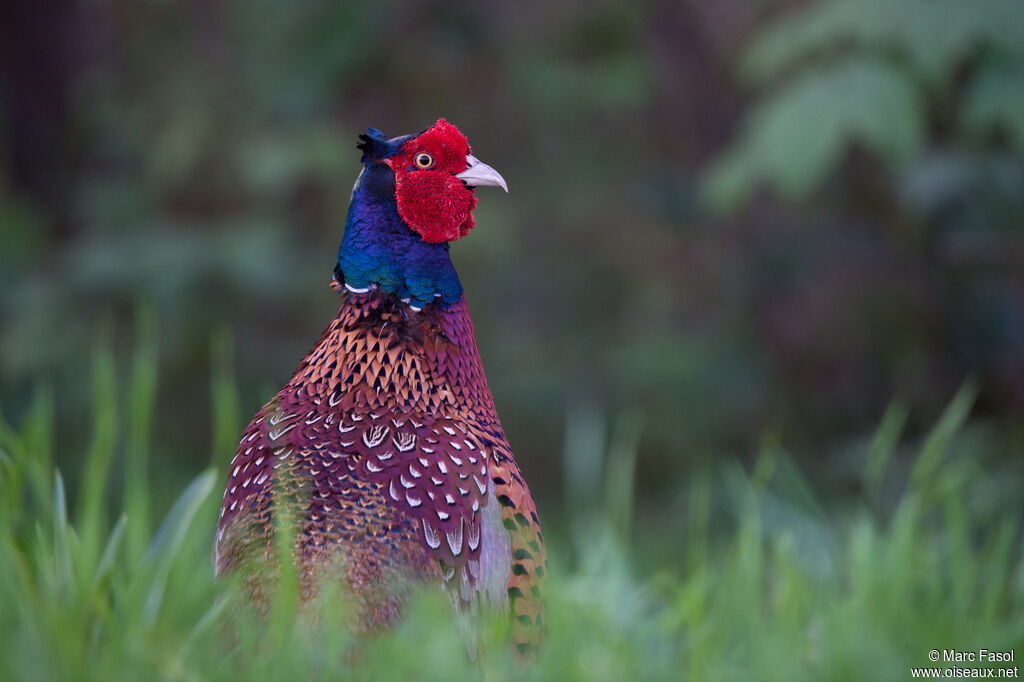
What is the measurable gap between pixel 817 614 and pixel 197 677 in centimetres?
157

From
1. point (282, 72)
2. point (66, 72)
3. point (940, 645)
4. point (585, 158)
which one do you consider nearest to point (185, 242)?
point (282, 72)

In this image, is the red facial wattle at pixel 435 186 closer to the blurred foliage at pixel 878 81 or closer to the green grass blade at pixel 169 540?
the green grass blade at pixel 169 540

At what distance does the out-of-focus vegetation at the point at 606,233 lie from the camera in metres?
3.89

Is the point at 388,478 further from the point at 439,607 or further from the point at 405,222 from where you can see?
the point at 405,222

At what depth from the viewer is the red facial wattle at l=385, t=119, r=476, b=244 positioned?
1.92 m

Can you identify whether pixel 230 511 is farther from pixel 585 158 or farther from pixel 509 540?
pixel 585 158

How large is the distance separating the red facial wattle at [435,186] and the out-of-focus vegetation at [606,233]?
4.99 ft

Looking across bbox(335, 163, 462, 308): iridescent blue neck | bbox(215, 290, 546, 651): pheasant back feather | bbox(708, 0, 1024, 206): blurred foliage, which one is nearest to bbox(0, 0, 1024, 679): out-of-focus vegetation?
bbox(708, 0, 1024, 206): blurred foliage

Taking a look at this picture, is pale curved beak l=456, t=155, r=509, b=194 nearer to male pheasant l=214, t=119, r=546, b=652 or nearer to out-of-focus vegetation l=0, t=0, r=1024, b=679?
male pheasant l=214, t=119, r=546, b=652

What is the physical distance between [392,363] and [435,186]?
35 centimetres

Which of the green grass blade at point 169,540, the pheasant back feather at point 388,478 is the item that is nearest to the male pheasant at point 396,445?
the pheasant back feather at point 388,478

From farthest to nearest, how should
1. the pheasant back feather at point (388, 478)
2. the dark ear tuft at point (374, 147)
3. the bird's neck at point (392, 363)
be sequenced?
1. the dark ear tuft at point (374, 147)
2. the bird's neck at point (392, 363)
3. the pheasant back feather at point (388, 478)

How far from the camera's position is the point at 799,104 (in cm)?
383

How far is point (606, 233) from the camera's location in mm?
6094
